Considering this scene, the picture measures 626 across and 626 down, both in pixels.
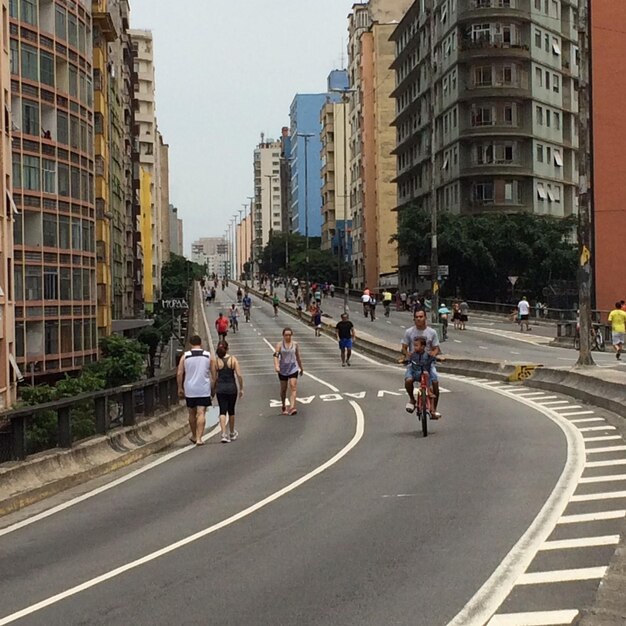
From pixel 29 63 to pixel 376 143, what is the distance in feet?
272

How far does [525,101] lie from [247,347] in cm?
4291

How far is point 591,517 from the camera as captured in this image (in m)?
9.95

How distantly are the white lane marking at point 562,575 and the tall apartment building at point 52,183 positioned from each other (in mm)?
41369

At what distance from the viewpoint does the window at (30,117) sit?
158 ft

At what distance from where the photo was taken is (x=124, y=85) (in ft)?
339

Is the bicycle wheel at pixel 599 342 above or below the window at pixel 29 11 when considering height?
below

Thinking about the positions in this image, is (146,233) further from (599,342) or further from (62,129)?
(599,342)

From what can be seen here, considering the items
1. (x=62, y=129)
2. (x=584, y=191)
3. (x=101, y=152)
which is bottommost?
(x=584, y=191)

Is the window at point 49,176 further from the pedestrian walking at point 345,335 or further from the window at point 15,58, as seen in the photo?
the pedestrian walking at point 345,335

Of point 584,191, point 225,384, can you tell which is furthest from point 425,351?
point 584,191

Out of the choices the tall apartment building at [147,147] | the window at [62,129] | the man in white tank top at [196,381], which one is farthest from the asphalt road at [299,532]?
the tall apartment building at [147,147]

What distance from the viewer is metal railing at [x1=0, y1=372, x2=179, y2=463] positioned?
12617 millimetres

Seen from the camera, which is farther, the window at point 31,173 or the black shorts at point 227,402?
the window at point 31,173

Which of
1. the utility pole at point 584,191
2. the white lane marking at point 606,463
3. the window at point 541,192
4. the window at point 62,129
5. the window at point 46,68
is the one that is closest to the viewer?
the white lane marking at point 606,463
